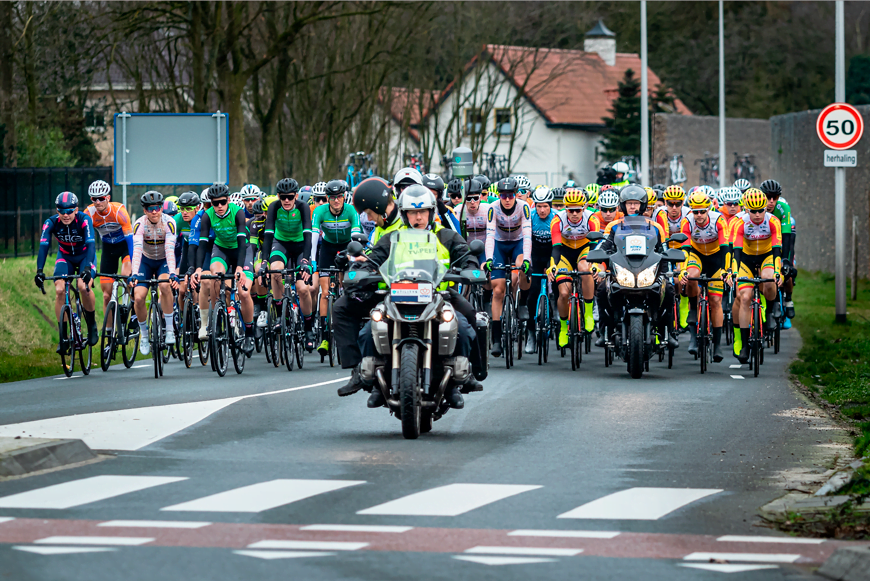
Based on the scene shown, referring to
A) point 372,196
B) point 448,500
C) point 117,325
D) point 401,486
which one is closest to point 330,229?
point 117,325

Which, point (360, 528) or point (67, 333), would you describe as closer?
point (360, 528)

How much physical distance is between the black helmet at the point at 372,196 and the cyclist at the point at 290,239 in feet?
18.3

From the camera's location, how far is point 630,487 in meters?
9.40

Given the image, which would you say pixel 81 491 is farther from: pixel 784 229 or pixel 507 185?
pixel 784 229

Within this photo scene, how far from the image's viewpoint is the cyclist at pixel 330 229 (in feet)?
59.5

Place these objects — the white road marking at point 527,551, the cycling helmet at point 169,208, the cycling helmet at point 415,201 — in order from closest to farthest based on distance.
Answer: the white road marking at point 527,551, the cycling helmet at point 415,201, the cycling helmet at point 169,208

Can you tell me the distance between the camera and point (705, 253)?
60.6 ft

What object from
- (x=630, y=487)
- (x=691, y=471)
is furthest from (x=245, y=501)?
(x=691, y=471)

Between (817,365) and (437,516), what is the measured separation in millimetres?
10279

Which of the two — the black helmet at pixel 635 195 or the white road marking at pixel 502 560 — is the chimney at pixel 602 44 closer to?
the black helmet at pixel 635 195

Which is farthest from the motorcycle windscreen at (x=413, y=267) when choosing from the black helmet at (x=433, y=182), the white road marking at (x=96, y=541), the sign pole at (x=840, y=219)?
the sign pole at (x=840, y=219)

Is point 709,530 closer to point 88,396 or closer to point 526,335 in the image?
point 88,396

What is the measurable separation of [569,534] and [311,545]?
1340mm

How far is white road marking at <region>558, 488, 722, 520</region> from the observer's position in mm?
8430
